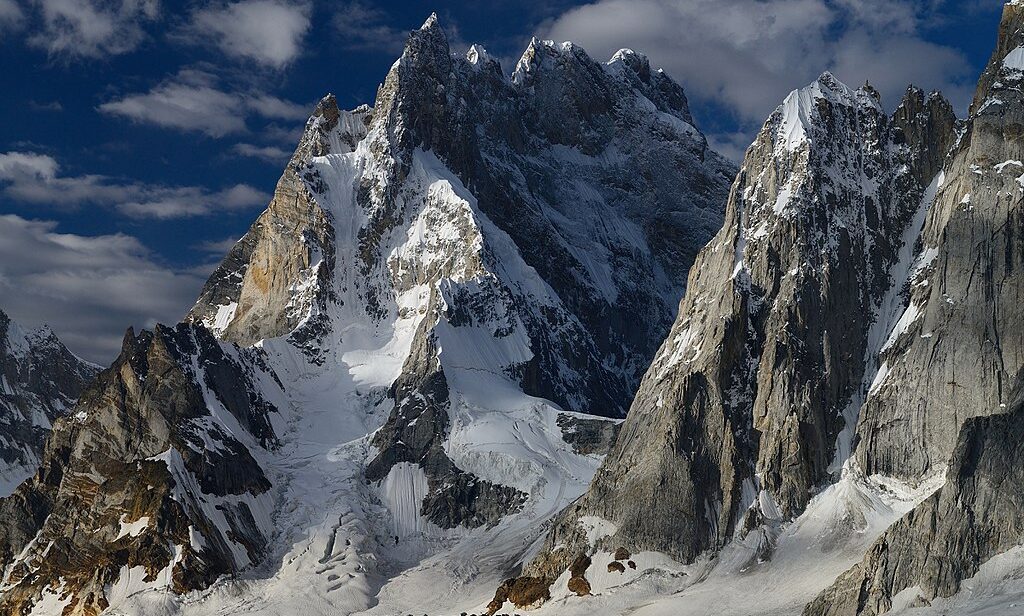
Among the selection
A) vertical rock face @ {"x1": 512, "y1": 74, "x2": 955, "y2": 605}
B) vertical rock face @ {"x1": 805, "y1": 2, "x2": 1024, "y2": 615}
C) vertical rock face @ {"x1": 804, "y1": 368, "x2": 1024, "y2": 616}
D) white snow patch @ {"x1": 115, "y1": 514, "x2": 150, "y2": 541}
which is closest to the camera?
vertical rock face @ {"x1": 804, "y1": 368, "x2": 1024, "y2": 616}

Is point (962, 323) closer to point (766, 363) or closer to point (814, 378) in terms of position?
point (814, 378)

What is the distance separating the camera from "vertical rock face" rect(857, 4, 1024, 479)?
6590 inches

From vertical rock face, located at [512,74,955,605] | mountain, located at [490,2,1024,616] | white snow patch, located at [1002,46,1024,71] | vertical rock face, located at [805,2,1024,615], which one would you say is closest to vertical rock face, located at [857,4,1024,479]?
vertical rock face, located at [805,2,1024,615]

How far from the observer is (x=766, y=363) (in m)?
185

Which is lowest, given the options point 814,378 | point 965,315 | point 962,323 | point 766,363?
point 814,378

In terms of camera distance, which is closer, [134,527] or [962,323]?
[962,323]

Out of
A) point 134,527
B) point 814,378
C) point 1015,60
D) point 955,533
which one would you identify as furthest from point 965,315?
point 134,527

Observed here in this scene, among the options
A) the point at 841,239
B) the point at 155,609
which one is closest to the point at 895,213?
the point at 841,239

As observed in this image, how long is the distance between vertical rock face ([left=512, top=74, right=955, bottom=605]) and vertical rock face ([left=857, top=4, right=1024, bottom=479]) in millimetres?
7491

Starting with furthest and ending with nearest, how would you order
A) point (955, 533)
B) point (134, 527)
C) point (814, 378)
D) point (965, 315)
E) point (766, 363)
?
point (134, 527), point (766, 363), point (814, 378), point (965, 315), point (955, 533)

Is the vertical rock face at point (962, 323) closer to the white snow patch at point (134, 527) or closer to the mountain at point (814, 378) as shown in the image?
the mountain at point (814, 378)

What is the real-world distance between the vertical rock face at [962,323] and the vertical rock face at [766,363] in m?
7.49

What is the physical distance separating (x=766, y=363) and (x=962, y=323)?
971 inches

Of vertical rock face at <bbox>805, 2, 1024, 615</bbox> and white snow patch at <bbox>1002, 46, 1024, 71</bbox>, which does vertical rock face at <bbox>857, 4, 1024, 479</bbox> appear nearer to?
vertical rock face at <bbox>805, 2, 1024, 615</bbox>
